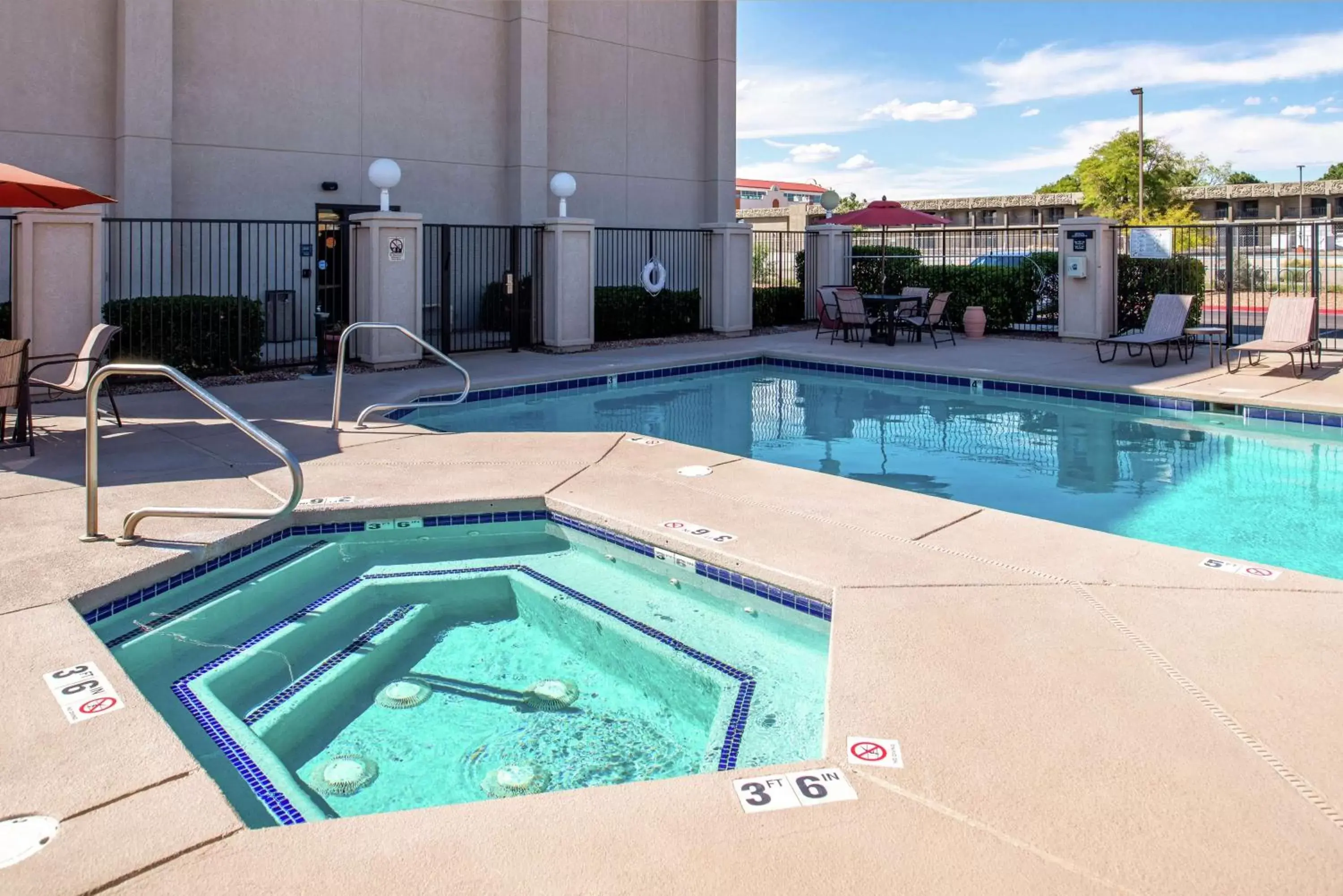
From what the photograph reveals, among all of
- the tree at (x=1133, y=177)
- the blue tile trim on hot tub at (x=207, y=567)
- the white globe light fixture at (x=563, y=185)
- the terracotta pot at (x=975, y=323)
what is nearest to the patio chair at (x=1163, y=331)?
the terracotta pot at (x=975, y=323)

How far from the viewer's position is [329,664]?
16.2ft

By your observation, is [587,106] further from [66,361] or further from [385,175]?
[66,361]

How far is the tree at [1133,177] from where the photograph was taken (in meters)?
46.6

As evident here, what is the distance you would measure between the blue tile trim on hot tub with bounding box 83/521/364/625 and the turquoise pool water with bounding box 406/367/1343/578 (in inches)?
162

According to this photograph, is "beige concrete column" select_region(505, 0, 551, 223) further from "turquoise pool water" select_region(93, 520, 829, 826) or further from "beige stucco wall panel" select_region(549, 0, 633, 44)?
"turquoise pool water" select_region(93, 520, 829, 826)

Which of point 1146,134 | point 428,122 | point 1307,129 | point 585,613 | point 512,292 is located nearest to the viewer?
point 585,613

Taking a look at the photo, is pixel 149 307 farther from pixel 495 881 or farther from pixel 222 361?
pixel 495 881

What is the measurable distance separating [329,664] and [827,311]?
13.4 m

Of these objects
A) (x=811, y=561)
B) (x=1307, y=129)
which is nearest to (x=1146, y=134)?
(x=1307, y=129)

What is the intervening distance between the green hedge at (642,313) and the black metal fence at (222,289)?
382cm

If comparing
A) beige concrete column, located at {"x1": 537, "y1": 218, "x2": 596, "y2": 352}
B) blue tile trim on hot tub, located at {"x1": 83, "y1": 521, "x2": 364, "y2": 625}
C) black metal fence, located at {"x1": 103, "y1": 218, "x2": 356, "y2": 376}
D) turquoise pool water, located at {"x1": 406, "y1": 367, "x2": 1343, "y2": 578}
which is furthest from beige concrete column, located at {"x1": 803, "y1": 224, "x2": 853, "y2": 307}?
blue tile trim on hot tub, located at {"x1": 83, "y1": 521, "x2": 364, "y2": 625}

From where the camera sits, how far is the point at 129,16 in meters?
13.2

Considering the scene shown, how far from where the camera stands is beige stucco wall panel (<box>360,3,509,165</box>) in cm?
1611

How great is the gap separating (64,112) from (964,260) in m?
16.9
